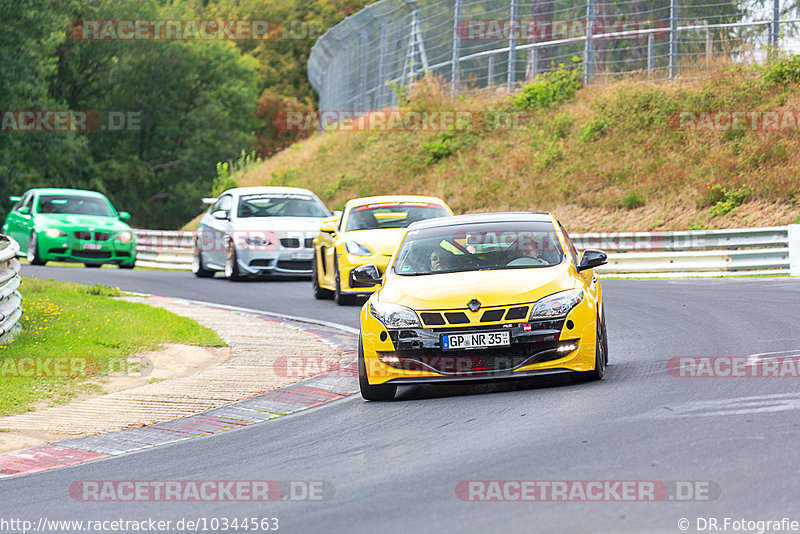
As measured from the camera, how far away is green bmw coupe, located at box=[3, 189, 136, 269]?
27016 mm

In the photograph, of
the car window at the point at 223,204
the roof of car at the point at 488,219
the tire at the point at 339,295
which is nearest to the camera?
the roof of car at the point at 488,219

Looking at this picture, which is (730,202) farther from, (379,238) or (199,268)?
(199,268)

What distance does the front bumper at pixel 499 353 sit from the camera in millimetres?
9258

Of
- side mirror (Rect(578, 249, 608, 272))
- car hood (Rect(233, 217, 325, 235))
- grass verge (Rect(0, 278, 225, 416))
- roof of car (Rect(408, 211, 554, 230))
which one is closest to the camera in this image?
side mirror (Rect(578, 249, 608, 272))

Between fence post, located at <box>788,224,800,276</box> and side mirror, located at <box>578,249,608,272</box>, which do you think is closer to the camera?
side mirror, located at <box>578,249,608,272</box>

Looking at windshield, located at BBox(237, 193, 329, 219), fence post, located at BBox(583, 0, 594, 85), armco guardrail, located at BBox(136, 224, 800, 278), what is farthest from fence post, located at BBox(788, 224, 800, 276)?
fence post, located at BBox(583, 0, 594, 85)

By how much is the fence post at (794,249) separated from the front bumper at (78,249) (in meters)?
14.5

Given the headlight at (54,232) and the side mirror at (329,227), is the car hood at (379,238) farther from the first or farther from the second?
the headlight at (54,232)

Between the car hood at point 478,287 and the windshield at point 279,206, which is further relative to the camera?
the windshield at point 279,206

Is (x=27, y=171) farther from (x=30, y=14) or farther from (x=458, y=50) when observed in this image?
(x=458, y=50)

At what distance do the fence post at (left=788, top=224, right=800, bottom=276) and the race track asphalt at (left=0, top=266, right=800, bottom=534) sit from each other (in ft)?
29.9

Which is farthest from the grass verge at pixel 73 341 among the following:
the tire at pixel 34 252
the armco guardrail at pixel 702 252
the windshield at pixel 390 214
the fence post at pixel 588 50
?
the fence post at pixel 588 50

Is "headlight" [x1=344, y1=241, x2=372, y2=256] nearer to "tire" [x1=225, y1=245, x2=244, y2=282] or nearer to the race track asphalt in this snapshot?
"tire" [x1=225, y1=245, x2=244, y2=282]

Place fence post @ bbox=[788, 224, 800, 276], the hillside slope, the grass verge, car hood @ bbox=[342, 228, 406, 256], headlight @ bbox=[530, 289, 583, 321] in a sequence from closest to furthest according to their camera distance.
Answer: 1. headlight @ bbox=[530, 289, 583, 321]
2. the grass verge
3. car hood @ bbox=[342, 228, 406, 256]
4. fence post @ bbox=[788, 224, 800, 276]
5. the hillside slope
